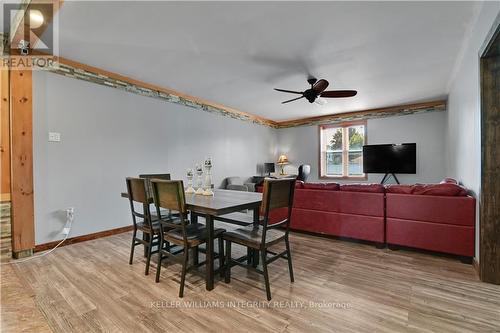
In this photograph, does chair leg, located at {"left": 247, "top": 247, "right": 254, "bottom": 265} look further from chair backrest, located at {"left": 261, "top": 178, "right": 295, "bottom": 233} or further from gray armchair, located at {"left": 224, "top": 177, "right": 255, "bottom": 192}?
gray armchair, located at {"left": 224, "top": 177, "right": 255, "bottom": 192}

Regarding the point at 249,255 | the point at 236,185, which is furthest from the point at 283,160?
the point at 249,255

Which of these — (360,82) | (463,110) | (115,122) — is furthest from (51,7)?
(463,110)

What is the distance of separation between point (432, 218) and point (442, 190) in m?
0.33

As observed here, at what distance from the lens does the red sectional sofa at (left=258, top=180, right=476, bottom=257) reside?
8.40 feet

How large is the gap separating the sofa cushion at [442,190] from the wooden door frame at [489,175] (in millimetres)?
449

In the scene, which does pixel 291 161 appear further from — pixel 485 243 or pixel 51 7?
pixel 51 7

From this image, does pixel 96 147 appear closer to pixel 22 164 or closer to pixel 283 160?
pixel 22 164

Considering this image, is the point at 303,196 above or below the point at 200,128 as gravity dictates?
below

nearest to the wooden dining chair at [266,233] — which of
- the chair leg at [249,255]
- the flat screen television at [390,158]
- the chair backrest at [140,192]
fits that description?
the chair leg at [249,255]

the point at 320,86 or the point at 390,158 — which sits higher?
the point at 320,86

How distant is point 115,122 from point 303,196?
3039 millimetres

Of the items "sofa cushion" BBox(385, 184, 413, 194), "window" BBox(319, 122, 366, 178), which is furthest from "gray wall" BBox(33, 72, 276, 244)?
"window" BBox(319, 122, 366, 178)

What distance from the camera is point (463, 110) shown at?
3.10 meters

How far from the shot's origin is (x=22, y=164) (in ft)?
8.99
